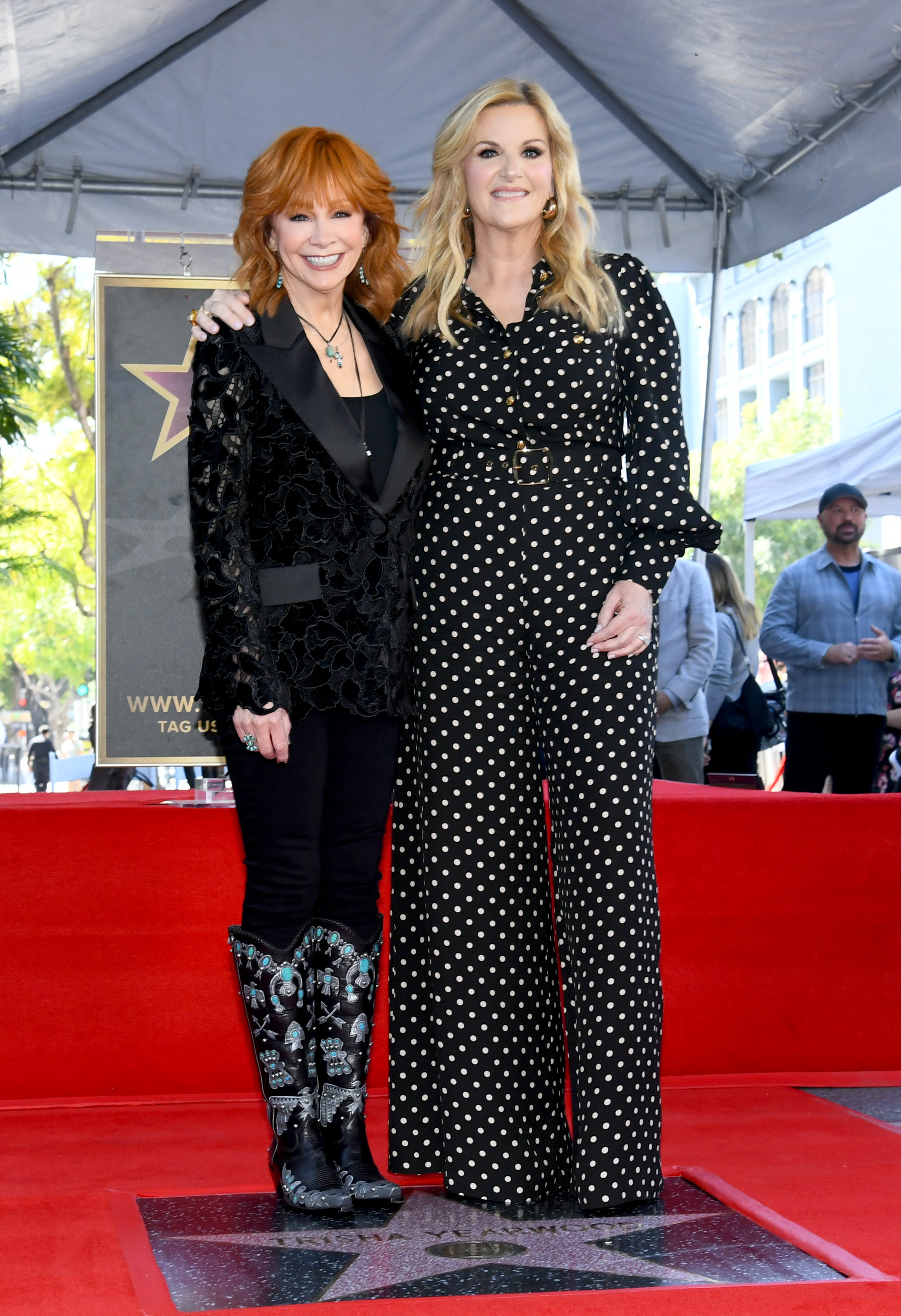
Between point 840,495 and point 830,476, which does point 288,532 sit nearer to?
point 840,495

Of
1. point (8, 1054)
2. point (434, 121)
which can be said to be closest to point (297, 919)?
point (8, 1054)

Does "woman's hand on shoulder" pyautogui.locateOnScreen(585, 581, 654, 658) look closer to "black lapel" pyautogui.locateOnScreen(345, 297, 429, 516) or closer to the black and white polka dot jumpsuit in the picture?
the black and white polka dot jumpsuit

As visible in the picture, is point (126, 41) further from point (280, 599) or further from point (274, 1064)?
point (274, 1064)

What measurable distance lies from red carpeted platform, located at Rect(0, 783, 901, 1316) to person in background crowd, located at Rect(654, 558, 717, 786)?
5.24ft

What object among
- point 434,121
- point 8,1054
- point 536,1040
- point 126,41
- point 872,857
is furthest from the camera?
point 434,121

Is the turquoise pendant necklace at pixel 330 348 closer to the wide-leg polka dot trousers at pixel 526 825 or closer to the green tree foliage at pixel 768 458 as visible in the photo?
the wide-leg polka dot trousers at pixel 526 825

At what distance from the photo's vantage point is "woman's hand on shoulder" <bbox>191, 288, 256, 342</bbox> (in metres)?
1.78

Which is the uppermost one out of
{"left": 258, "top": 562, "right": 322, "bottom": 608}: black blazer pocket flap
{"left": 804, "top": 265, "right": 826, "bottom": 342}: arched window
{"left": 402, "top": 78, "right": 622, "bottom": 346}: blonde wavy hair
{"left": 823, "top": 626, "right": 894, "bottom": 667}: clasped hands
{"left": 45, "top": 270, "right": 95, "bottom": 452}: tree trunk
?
{"left": 804, "top": 265, "right": 826, "bottom": 342}: arched window

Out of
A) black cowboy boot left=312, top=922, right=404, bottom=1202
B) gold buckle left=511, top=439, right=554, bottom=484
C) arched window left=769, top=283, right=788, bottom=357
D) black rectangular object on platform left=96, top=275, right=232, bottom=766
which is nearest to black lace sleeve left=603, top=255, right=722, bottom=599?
gold buckle left=511, top=439, right=554, bottom=484

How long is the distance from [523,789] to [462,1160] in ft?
1.69

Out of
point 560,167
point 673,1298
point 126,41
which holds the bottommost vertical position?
point 673,1298

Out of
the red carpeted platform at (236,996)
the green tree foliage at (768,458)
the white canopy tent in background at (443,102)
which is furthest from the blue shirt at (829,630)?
the green tree foliage at (768,458)

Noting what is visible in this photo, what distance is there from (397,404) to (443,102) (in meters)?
3.24

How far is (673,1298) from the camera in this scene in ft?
4.53
